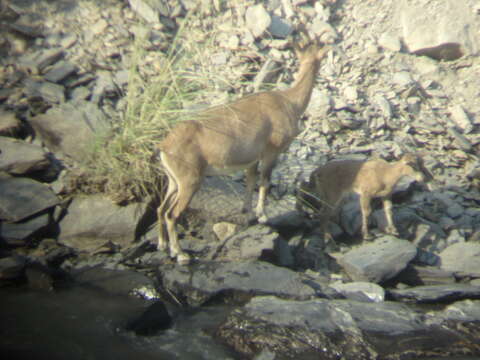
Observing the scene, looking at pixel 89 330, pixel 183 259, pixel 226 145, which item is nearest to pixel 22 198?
pixel 183 259

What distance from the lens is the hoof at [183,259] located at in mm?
6691

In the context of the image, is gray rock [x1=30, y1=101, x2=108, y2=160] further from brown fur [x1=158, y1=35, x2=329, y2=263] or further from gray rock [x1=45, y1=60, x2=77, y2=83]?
brown fur [x1=158, y1=35, x2=329, y2=263]

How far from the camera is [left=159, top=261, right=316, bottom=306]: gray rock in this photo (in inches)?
244

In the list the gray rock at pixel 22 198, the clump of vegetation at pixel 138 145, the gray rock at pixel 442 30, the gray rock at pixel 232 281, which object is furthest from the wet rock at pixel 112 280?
the gray rock at pixel 442 30

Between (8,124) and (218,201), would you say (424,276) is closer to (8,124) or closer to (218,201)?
(218,201)

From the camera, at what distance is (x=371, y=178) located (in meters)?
8.31

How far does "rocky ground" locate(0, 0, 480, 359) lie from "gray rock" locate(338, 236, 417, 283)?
0.02 meters

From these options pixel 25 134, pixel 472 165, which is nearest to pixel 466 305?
pixel 472 165

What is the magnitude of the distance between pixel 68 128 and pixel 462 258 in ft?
20.4

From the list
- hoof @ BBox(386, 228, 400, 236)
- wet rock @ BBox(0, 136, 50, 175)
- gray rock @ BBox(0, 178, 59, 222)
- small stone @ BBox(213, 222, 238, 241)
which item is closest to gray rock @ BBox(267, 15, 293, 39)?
hoof @ BBox(386, 228, 400, 236)

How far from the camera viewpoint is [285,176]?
923 centimetres

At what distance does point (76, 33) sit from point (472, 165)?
27.0 ft

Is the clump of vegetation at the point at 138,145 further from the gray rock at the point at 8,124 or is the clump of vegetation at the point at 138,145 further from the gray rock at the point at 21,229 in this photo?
the gray rock at the point at 8,124

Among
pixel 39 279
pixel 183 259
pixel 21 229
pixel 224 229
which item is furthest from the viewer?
pixel 224 229
